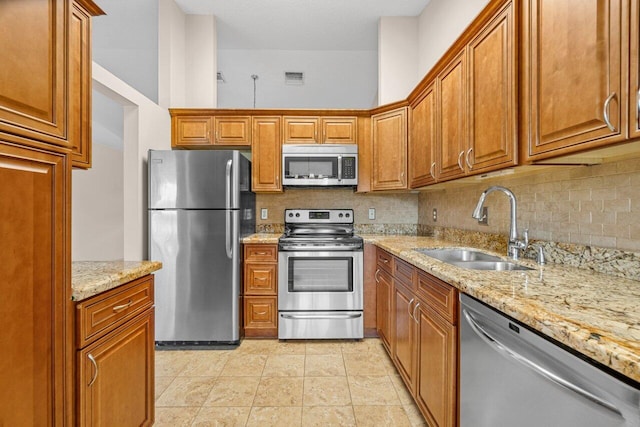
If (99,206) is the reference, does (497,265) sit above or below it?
below

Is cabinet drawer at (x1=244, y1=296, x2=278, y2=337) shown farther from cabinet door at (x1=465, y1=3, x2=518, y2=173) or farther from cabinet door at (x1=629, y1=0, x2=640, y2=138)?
cabinet door at (x1=629, y1=0, x2=640, y2=138)

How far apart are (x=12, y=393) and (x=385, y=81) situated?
11.1 feet

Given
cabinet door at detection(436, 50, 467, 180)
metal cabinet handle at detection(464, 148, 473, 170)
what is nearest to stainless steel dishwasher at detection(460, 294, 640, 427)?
metal cabinet handle at detection(464, 148, 473, 170)

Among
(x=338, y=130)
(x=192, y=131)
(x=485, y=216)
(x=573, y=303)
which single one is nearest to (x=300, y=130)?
(x=338, y=130)

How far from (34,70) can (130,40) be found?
3.05m

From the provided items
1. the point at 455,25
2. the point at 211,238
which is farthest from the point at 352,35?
the point at 211,238

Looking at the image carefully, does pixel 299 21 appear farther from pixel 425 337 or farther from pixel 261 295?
pixel 425 337

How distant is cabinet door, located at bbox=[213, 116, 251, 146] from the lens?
10.0 feet

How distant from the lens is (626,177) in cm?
118

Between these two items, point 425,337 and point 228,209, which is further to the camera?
point 228,209

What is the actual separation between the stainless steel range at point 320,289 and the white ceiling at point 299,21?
Result: 2192 millimetres

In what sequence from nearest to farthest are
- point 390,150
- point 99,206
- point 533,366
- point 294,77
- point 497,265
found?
point 533,366
point 497,265
point 390,150
point 99,206
point 294,77

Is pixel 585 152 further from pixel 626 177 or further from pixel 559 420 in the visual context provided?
pixel 559 420

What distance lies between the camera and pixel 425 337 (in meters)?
1.56
